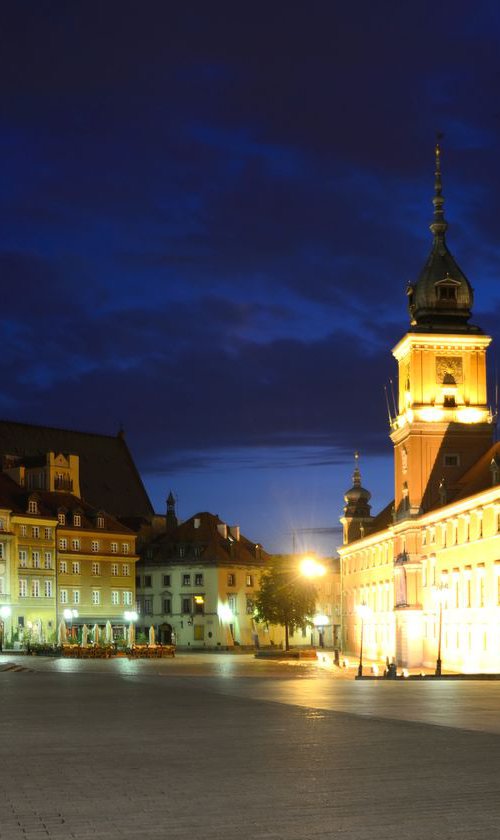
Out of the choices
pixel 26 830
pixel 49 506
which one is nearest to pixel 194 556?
pixel 49 506

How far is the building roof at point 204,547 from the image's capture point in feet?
466

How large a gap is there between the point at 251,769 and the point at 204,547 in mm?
123490

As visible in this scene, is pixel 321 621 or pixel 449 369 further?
pixel 321 621

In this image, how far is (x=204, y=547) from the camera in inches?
5615

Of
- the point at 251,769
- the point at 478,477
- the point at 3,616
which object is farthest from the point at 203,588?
the point at 251,769

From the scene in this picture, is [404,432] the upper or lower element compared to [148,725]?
upper

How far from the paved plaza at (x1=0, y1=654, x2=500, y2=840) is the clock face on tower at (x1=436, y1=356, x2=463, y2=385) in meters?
66.2

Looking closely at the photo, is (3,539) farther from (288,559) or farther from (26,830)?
(26,830)

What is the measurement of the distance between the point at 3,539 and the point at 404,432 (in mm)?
39891

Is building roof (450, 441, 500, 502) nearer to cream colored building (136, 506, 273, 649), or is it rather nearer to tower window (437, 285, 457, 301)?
tower window (437, 285, 457, 301)

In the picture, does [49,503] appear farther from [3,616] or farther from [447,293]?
[447,293]

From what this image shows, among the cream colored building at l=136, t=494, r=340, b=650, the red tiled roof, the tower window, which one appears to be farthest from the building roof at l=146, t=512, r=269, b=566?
the tower window

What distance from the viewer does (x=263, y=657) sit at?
9712cm

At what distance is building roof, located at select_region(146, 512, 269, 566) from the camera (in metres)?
142
